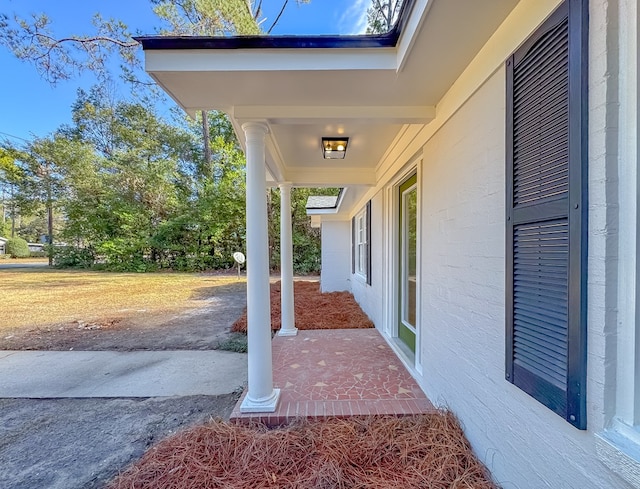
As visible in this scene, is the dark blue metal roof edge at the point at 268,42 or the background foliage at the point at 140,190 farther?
the background foliage at the point at 140,190

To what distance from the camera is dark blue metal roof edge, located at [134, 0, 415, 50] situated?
200 cm

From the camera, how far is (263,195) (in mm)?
2764

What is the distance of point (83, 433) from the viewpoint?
9.04ft

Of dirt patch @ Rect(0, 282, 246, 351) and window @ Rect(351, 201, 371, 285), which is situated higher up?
window @ Rect(351, 201, 371, 285)

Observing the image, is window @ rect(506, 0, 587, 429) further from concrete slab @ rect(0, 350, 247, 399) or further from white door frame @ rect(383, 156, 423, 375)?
concrete slab @ rect(0, 350, 247, 399)

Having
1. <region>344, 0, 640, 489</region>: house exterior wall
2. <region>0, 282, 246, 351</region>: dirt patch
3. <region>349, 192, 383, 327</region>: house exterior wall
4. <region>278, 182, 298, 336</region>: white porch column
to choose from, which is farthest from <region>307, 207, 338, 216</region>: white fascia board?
<region>344, 0, 640, 489</region>: house exterior wall

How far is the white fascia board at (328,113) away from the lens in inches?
103

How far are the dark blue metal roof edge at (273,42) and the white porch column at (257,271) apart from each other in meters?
0.72

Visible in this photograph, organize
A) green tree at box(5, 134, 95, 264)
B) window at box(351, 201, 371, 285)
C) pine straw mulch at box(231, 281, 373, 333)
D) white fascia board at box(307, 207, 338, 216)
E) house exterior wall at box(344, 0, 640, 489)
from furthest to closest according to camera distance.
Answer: green tree at box(5, 134, 95, 264), white fascia board at box(307, 207, 338, 216), window at box(351, 201, 371, 285), pine straw mulch at box(231, 281, 373, 333), house exterior wall at box(344, 0, 640, 489)

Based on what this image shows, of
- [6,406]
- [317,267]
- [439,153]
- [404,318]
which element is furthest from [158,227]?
[439,153]

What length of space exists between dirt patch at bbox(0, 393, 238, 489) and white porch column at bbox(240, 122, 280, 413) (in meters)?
0.54

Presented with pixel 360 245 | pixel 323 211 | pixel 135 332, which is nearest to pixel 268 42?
pixel 135 332

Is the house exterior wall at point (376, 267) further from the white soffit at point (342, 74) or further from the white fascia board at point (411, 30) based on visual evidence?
the white fascia board at point (411, 30)

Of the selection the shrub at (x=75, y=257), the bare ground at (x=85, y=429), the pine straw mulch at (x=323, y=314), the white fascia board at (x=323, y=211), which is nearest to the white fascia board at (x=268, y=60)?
the bare ground at (x=85, y=429)
